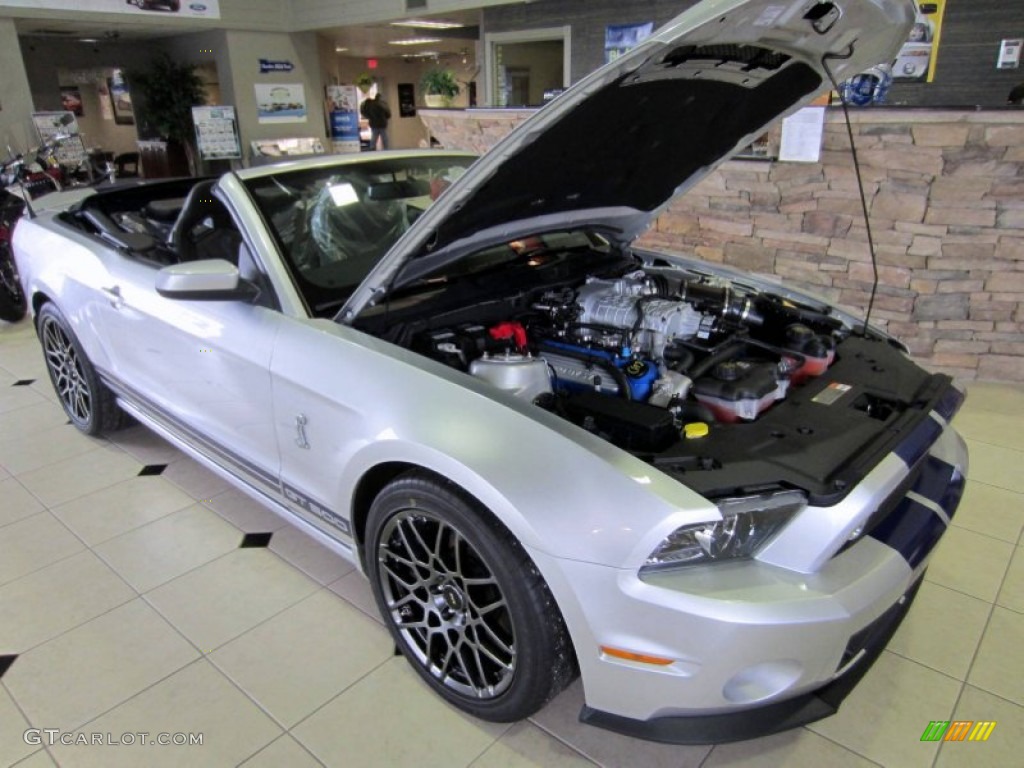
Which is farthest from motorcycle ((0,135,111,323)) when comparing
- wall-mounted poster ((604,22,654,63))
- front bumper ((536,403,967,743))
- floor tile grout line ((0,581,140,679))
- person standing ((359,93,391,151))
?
person standing ((359,93,391,151))

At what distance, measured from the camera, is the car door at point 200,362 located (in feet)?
6.44

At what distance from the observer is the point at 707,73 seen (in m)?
1.76

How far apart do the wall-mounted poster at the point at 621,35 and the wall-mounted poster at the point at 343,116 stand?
6163mm

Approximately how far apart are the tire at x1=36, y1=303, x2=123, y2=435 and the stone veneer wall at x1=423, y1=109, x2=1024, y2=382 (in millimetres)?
3206

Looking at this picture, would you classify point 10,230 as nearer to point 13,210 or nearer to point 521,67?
point 13,210

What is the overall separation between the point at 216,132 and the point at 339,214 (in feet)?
27.2

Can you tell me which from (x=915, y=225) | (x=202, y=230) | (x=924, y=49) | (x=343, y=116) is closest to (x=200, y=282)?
(x=202, y=230)

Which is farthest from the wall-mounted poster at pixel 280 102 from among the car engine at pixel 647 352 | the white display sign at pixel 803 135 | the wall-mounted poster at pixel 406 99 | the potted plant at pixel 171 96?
the car engine at pixel 647 352

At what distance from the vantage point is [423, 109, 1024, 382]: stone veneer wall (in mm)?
3652

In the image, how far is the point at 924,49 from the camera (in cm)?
602

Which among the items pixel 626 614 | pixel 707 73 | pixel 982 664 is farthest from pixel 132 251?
pixel 982 664

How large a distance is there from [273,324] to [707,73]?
4.40 ft

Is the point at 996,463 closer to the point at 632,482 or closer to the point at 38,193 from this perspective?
the point at 632,482

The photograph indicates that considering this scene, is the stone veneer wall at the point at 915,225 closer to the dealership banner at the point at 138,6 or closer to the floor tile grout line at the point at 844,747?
the floor tile grout line at the point at 844,747
